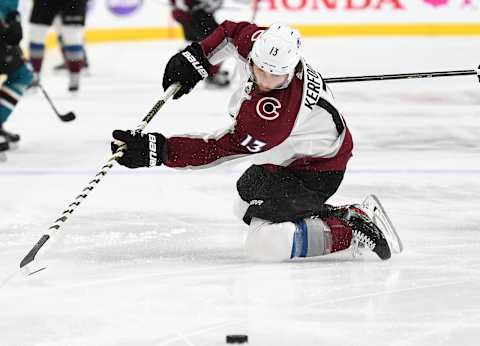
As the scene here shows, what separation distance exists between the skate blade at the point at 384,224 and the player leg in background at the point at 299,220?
0.15 ft

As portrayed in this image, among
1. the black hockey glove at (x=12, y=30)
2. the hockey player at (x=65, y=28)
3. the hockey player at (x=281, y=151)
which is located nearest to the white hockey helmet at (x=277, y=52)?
the hockey player at (x=281, y=151)

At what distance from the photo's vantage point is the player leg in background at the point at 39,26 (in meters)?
6.32

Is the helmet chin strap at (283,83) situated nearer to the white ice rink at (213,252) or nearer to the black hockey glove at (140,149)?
the black hockey glove at (140,149)

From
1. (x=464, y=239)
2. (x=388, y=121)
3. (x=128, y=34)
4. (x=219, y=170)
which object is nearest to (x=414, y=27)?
(x=128, y=34)

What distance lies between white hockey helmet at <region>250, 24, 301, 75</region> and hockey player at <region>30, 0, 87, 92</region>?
3856mm

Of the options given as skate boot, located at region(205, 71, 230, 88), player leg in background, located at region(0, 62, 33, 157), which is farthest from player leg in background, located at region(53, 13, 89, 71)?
player leg in background, located at region(0, 62, 33, 157)

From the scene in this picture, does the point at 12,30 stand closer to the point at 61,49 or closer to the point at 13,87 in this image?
the point at 13,87

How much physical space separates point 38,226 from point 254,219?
0.74m

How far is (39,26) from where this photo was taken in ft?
20.9

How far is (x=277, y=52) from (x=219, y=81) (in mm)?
4101

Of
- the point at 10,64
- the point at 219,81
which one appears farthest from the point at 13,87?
the point at 219,81

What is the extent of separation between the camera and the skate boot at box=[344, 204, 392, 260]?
2729mm

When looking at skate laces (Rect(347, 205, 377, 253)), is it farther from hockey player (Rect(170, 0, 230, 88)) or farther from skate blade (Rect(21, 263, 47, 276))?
hockey player (Rect(170, 0, 230, 88))

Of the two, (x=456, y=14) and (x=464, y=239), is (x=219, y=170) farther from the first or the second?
(x=456, y=14)
